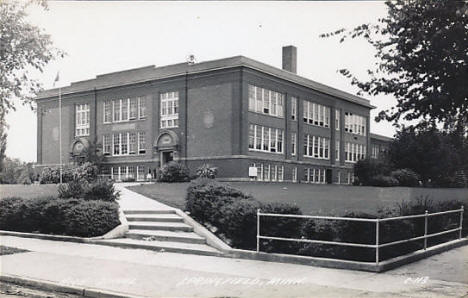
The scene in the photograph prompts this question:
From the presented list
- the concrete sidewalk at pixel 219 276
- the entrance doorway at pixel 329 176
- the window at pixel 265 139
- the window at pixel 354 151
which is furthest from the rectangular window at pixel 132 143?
the concrete sidewalk at pixel 219 276

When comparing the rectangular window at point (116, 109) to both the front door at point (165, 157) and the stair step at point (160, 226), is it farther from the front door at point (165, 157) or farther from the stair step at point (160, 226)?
the stair step at point (160, 226)

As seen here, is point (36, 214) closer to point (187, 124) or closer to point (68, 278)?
point (68, 278)

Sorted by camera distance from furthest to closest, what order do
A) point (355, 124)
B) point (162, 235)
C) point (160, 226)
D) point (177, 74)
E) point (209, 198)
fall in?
1. point (355, 124)
2. point (177, 74)
3. point (160, 226)
4. point (209, 198)
5. point (162, 235)

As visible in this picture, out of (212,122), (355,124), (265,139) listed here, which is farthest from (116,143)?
(355,124)

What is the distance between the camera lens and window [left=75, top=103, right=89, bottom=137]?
172 ft

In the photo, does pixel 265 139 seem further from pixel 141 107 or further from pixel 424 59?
pixel 424 59

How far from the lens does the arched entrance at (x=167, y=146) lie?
4375 centimetres

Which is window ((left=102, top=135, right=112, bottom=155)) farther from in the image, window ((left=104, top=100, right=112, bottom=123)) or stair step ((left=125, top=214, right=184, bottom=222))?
stair step ((left=125, top=214, right=184, bottom=222))

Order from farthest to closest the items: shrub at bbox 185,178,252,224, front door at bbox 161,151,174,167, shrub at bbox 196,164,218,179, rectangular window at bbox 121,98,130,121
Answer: rectangular window at bbox 121,98,130,121, front door at bbox 161,151,174,167, shrub at bbox 196,164,218,179, shrub at bbox 185,178,252,224

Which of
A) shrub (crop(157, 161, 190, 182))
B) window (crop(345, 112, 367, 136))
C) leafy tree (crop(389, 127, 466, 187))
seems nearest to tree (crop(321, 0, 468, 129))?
shrub (crop(157, 161, 190, 182))

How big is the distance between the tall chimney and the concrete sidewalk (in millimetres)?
39436

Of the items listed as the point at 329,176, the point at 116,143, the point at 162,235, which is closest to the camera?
the point at 162,235

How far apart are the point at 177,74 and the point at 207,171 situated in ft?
32.2

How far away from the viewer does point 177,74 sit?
44.4m
